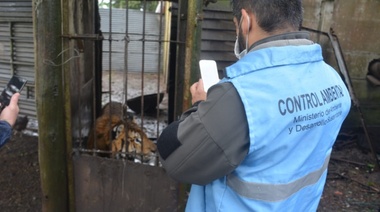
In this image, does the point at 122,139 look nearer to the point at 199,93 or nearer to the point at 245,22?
the point at 199,93

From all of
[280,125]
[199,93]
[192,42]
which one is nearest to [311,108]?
[280,125]

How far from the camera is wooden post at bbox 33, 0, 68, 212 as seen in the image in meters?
2.38

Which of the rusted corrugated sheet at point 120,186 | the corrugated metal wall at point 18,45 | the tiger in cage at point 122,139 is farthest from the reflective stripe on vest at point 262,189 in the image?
the corrugated metal wall at point 18,45

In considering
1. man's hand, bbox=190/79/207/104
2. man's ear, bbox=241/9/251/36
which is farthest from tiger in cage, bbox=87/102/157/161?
man's ear, bbox=241/9/251/36

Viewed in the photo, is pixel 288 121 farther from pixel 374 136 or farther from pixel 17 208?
pixel 374 136

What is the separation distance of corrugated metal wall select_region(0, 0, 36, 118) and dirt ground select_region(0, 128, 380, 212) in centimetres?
77

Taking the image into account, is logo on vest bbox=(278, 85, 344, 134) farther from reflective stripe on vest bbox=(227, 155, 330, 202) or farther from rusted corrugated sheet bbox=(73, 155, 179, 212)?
rusted corrugated sheet bbox=(73, 155, 179, 212)

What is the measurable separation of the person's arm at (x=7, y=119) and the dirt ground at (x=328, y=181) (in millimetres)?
1890

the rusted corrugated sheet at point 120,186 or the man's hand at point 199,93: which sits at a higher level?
the man's hand at point 199,93

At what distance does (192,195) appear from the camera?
1.54 m

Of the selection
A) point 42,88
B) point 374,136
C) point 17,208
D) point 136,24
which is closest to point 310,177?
point 42,88

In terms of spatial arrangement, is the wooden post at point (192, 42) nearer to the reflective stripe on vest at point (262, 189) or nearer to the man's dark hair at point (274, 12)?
the man's dark hair at point (274, 12)

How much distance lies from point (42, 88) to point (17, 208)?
1592 mm

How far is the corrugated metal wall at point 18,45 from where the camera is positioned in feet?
16.5
